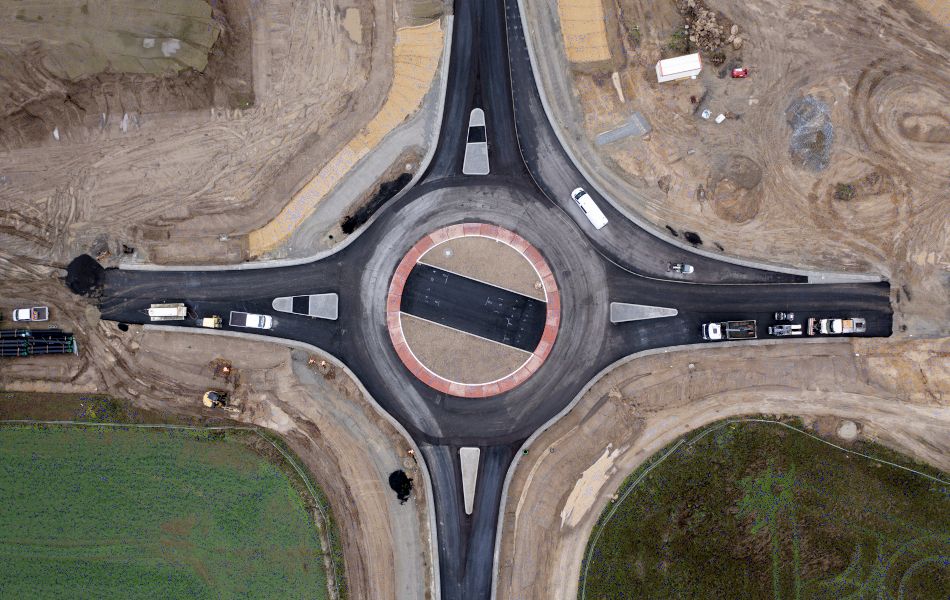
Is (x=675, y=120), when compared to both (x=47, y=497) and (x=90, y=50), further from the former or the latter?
(x=47, y=497)

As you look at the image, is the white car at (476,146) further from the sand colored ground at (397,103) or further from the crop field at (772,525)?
the crop field at (772,525)

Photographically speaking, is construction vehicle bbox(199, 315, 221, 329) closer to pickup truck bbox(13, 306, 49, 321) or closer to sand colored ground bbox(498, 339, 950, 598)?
pickup truck bbox(13, 306, 49, 321)

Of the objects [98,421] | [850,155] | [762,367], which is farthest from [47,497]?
[850,155]

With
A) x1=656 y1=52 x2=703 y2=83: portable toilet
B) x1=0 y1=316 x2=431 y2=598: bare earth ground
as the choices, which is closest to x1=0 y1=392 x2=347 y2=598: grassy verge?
x1=0 y1=316 x2=431 y2=598: bare earth ground

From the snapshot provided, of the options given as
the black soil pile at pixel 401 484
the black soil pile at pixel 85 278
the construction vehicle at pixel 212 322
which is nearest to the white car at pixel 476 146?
the construction vehicle at pixel 212 322

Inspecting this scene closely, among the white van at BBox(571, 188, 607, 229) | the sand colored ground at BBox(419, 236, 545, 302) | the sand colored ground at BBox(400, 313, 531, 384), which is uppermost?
the white van at BBox(571, 188, 607, 229)

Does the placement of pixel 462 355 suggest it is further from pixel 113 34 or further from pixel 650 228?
pixel 113 34
